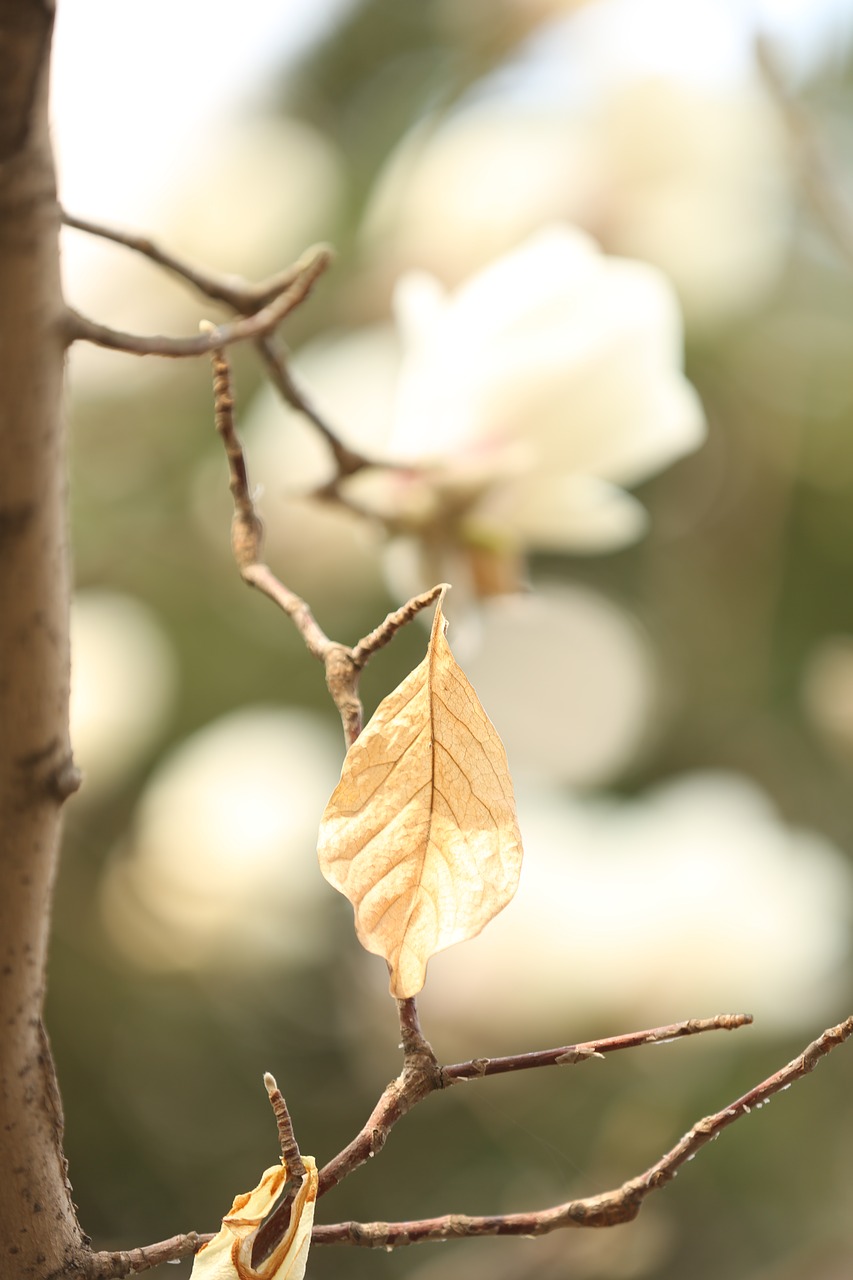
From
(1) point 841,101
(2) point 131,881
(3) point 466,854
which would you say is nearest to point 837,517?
(1) point 841,101

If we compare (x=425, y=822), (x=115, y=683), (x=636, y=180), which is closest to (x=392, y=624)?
(x=425, y=822)

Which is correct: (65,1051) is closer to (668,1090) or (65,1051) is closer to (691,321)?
(668,1090)

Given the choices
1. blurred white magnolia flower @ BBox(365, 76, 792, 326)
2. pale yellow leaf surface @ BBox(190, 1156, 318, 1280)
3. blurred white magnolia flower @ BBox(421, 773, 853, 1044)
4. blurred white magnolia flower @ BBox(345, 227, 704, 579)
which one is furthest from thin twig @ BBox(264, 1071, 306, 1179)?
blurred white magnolia flower @ BBox(365, 76, 792, 326)

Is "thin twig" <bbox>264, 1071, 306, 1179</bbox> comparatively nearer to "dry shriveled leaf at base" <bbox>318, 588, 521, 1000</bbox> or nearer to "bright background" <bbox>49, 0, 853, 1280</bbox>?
"dry shriveled leaf at base" <bbox>318, 588, 521, 1000</bbox>

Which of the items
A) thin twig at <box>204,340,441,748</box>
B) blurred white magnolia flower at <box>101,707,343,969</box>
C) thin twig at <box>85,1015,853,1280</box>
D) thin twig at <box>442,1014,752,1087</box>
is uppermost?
thin twig at <box>204,340,441,748</box>

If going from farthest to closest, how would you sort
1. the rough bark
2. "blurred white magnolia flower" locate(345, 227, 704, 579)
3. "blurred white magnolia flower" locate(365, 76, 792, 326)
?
"blurred white magnolia flower" locate(365, 76, 792, 326) → "blurred white magnolia flower" locate(345, 227, 704, 579) → the rough bark

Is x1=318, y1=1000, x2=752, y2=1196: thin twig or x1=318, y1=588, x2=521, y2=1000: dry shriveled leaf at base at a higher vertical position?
x1=318, y1=588, x2=521, y2=1000: dry shriveled leaf at base
